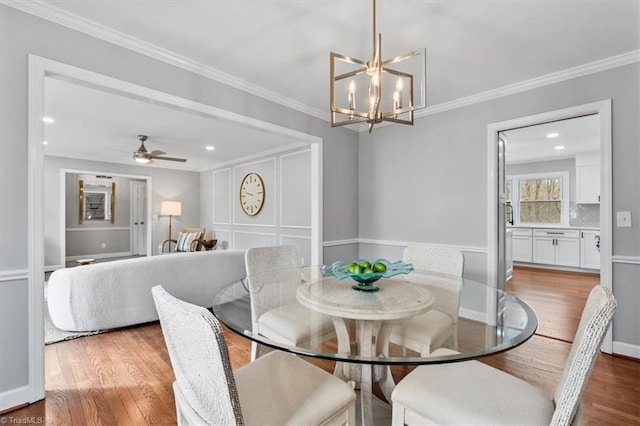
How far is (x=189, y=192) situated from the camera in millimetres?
7984

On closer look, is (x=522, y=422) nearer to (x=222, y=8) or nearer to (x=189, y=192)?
(x=222, y=8)

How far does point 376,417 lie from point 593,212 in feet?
23.5

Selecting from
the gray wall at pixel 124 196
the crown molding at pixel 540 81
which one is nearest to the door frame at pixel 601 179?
the crown molding at pixel 540 81

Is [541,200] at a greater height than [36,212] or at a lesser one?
greater

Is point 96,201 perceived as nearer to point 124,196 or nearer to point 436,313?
point 124,196

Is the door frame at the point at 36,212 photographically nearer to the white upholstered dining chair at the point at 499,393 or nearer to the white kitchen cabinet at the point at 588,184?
the white upholstered dining chair at the point at 499,393

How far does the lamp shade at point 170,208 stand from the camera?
7.18 meters

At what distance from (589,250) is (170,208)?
9018 mm

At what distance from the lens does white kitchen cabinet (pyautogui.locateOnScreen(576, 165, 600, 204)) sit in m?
5.95

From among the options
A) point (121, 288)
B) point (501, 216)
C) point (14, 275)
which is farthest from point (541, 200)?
point (14, 275)

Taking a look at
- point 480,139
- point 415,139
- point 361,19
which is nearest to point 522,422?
point 361,19

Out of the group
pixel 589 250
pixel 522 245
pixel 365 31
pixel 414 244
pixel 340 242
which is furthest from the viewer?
pixel 522 245

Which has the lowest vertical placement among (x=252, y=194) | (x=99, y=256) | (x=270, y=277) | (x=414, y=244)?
(x=99, y=256)

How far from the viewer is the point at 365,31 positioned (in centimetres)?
216
